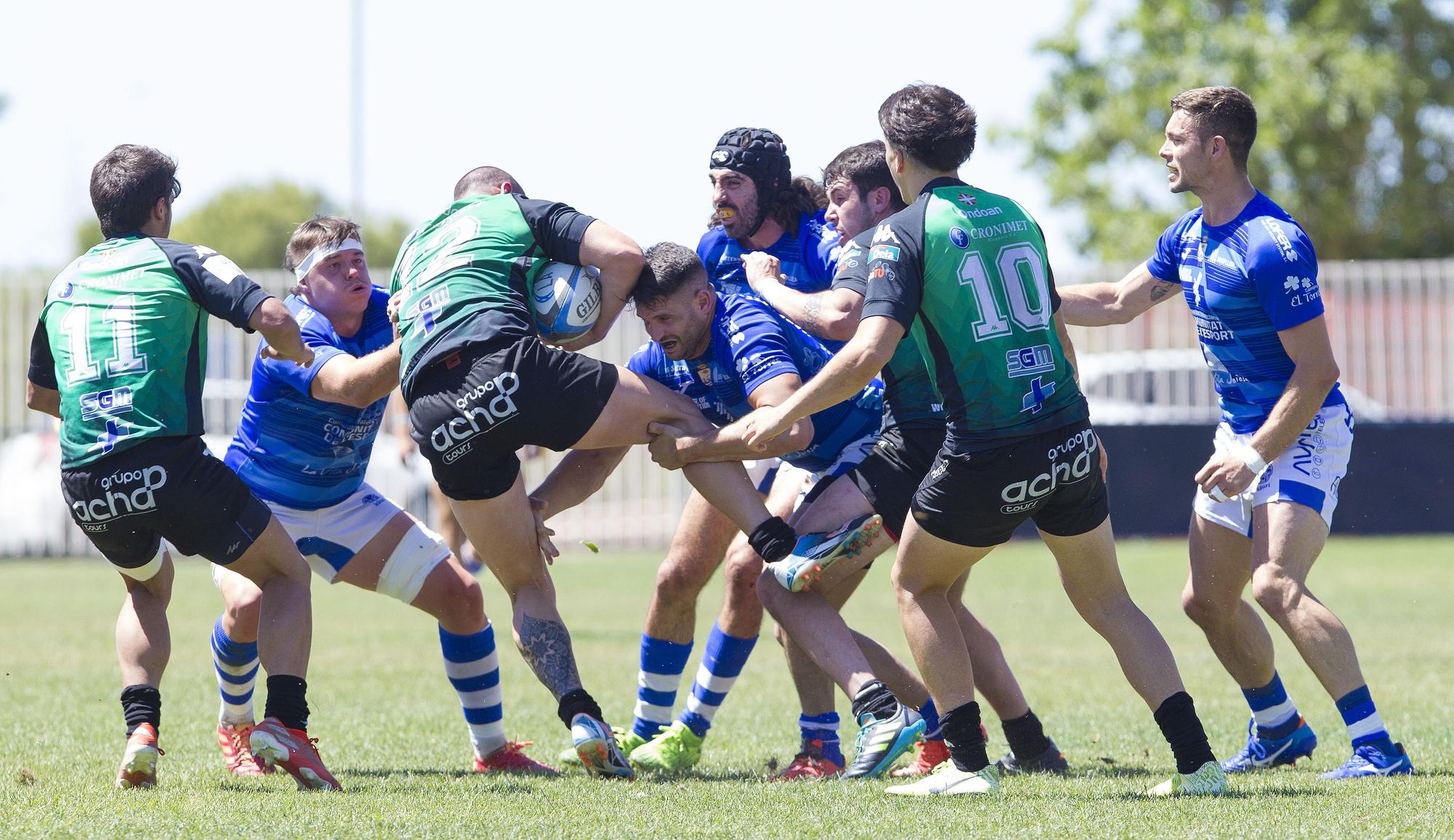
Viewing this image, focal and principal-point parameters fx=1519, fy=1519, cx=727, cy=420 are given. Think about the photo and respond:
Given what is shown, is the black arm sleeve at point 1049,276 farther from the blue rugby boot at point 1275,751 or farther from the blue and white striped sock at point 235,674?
the blue and white striped sock at point 235,674

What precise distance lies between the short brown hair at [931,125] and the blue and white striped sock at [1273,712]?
7.21 feet

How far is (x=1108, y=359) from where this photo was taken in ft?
54.1

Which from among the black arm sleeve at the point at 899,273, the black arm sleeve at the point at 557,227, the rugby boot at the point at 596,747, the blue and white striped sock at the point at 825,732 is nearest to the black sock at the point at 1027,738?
the blue and white striped sock at the point at 825,732

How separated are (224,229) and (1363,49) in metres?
43.2

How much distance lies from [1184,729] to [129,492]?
3.20 meters

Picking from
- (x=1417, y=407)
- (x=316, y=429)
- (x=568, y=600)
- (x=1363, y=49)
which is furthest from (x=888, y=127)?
(x=1363, y=49)

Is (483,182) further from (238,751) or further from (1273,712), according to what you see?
(1273,712)

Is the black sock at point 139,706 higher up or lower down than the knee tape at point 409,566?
lower down

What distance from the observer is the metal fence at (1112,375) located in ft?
52.3

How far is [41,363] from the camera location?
5062 mm

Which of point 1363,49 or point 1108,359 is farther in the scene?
point 1363,49

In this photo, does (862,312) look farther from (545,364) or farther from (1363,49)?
(1363,49)

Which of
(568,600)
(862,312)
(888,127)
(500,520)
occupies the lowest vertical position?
(568,600)

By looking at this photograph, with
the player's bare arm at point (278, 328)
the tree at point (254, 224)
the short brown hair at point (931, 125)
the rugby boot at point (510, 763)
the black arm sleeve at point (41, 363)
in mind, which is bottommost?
the tree at point (254, 224)
